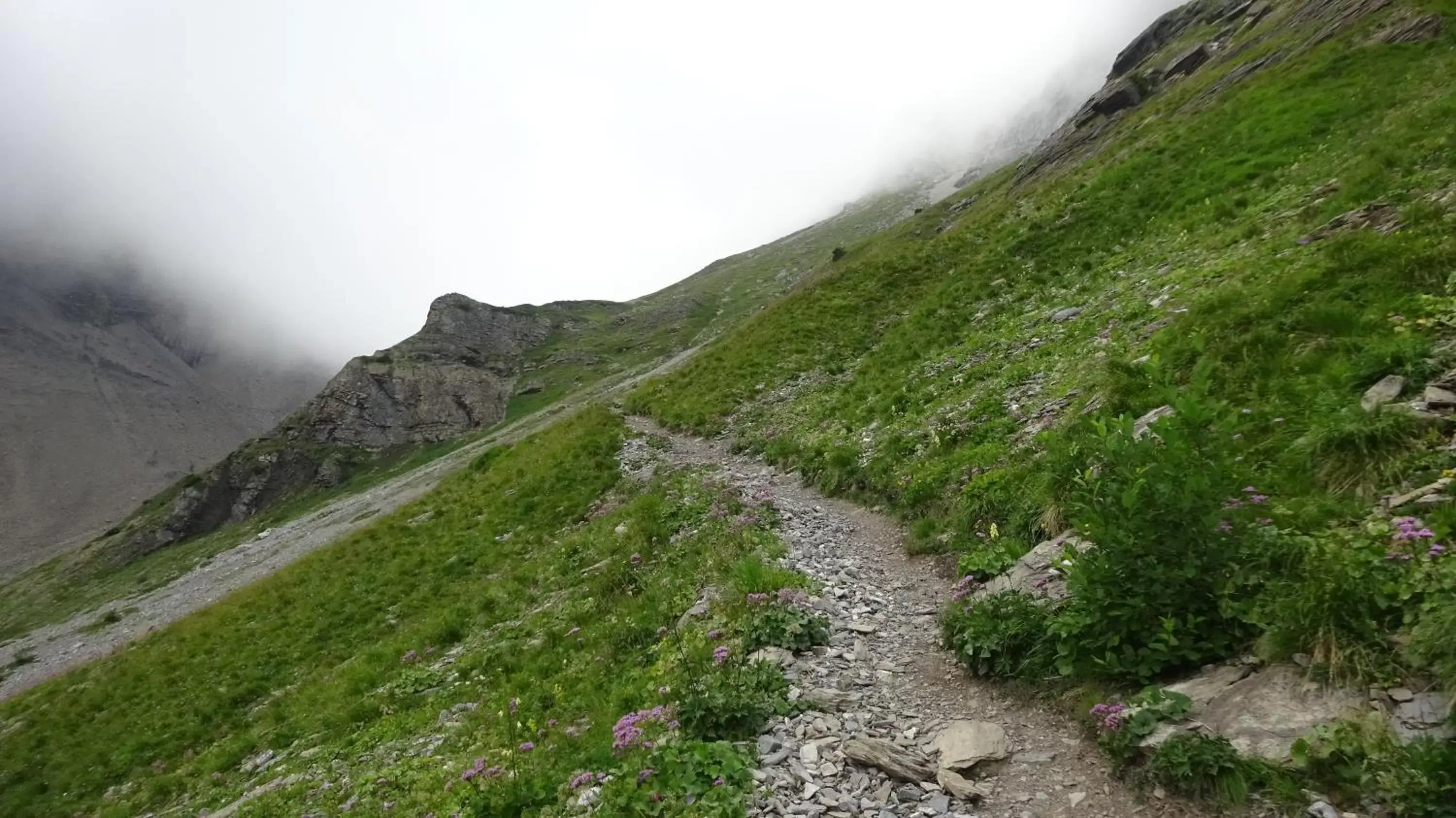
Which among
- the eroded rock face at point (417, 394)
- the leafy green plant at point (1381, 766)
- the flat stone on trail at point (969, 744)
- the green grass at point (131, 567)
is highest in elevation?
the eroded rock face at point (417, 394)

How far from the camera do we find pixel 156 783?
1786cm

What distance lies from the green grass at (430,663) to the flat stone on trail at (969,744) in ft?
7.42

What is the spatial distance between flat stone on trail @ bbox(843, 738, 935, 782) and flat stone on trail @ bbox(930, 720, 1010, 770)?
9.3 inches

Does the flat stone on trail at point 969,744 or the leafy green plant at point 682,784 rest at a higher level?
the leafy green plant at point 682,784

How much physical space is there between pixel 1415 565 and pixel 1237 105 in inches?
1479

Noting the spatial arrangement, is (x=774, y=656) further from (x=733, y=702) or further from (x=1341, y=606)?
(x=1341, y=606)

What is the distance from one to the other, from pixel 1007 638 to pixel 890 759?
254 centimetres

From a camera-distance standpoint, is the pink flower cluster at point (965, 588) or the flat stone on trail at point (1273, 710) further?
the pink flower cluster at point (965, 588)

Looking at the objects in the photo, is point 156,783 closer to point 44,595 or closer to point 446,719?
point 446,719

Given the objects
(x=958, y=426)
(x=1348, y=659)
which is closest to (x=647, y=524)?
(x=958, y=426)

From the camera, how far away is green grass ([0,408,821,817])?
11281 millimetres

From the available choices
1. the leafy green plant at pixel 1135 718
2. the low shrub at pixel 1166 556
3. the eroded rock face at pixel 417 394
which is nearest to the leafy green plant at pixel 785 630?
the low shrub at pixel 1166 556

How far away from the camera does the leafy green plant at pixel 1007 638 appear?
343 inches

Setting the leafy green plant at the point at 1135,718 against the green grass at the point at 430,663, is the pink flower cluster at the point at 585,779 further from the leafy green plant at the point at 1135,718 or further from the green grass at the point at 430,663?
the leafy green plant at the point at 1135,718
